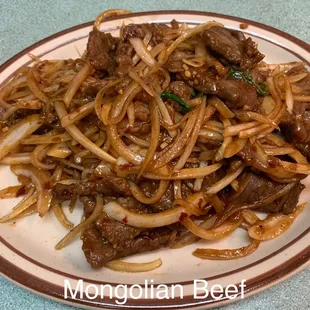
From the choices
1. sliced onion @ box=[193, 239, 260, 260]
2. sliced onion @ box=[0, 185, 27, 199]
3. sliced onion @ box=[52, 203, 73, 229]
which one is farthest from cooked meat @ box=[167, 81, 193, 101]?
sliced onion @ box=[0, 185, 27, 199]

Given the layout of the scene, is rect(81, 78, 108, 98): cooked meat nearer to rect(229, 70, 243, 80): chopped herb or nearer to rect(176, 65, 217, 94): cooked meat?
rect(176, 65, 217, 94): cooked meat

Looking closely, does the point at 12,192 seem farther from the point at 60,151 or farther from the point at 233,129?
the point at 233,129

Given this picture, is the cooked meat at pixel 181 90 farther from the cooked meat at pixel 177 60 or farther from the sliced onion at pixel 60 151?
the sliced onion at pixel 60 151

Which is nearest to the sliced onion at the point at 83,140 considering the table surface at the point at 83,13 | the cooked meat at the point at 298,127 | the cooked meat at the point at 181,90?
the cooked meat at the point at 181,90

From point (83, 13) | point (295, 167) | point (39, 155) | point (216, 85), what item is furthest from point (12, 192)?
point (83, 13)

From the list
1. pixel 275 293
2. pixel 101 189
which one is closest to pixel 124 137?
pixel 101 189
